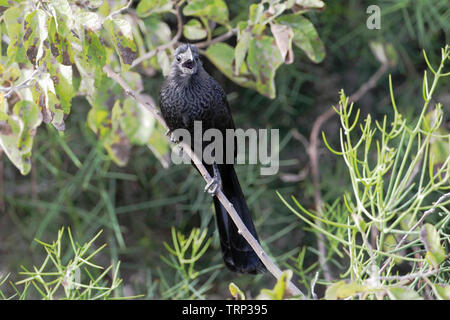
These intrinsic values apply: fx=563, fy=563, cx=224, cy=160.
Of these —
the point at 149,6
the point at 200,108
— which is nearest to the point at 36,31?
the point at 149,6

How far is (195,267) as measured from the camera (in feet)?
9.75

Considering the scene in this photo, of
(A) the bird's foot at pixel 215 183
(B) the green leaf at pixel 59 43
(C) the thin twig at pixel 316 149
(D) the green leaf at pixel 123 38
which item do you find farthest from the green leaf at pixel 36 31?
(C) the thin twig at pixel 316 149

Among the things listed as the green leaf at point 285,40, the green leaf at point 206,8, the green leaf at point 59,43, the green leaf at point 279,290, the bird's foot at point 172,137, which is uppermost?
the green leaf at point 59,43

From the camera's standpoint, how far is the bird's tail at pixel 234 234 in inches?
77.6

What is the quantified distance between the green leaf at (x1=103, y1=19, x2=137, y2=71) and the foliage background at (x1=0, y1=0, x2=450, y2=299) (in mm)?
1346

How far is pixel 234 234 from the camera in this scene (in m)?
2.07

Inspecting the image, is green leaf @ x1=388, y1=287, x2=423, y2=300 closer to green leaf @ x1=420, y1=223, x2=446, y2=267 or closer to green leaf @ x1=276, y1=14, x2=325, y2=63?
green leaf @ x1=420, y1=223, x2=446, y2=267

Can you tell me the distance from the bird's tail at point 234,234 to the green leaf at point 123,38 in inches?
32.5

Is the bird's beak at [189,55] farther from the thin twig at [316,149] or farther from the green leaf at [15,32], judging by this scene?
the thin twig at [316,149]

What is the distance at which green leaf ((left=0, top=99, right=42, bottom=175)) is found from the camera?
1530 mm

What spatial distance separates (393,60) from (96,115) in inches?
62.2

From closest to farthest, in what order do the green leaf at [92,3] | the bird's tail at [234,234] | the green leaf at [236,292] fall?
the green leaf at [236,292] → the green leaf at [92,3] → the bird's tail at [234,234]

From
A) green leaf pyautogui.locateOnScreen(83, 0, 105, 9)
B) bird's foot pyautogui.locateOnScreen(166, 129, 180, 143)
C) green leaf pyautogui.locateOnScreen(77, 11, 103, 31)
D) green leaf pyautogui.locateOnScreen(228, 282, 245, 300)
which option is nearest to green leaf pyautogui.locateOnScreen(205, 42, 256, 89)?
bird's foot pyautogui.locateOnScreen(166, 129, 180, 143)
